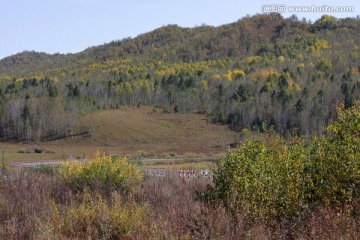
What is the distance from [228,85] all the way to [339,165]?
11740 cm

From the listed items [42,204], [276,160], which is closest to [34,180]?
[42,204]

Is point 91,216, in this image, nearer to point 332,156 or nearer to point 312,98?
point 332,156

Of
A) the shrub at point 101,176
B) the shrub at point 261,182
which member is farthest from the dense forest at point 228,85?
the shrub at point 261,182

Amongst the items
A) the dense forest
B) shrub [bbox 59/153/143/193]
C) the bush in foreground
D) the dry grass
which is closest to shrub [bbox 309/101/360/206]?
the bush in foreground

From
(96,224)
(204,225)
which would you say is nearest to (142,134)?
(96,224)

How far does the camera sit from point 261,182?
9320mm

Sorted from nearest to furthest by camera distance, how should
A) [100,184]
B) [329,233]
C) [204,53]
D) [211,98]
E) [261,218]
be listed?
[329,233], [261,218], [100,184], [211,98], [204,53]

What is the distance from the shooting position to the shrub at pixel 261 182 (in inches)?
364

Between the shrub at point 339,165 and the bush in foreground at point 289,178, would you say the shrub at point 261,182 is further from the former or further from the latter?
the shrub at point 339,165

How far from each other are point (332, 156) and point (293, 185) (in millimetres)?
1141

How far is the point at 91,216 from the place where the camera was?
9.03m

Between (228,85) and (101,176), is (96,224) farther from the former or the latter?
(228,85)

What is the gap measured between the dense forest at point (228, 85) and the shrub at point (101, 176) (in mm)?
35089

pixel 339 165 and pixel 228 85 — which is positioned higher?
pixel 228 85
